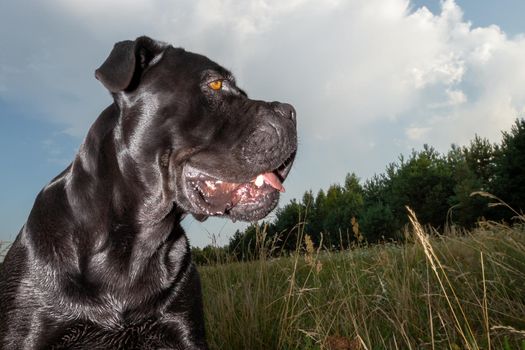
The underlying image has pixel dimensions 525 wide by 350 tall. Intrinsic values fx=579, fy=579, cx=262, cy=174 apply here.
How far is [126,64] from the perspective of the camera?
124 inches

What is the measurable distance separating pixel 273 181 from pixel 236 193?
9.6 inches

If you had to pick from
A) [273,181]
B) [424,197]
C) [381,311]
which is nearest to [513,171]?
[424,197]

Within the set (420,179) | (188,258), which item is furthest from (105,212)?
(420,179)

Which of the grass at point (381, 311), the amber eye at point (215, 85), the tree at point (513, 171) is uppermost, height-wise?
the tree at point (513, 171)

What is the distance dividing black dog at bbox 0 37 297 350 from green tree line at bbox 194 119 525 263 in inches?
672

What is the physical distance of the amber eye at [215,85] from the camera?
3350mm

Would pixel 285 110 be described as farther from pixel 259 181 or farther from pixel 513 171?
pixel 513 171

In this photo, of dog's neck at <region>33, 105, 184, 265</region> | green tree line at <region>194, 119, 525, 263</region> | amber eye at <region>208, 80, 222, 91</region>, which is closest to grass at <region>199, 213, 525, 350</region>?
dog's neck at <region>33, 105, 184, 265</region>

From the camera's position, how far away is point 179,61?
135 inches

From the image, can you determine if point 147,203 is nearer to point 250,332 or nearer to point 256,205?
point 256,205

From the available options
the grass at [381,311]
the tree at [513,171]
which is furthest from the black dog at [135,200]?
the tree at [513,171]

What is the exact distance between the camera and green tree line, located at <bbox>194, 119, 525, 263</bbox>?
73.1 feet

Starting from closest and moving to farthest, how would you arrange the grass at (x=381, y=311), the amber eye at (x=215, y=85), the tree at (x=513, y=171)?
the amber eye at (x=215, y=85), the grass at (x=381, y=311), the tree at (x=513, y=171)

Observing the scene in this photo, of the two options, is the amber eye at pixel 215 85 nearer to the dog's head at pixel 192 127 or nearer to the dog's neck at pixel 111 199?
the dog's head at pixel 192 127
